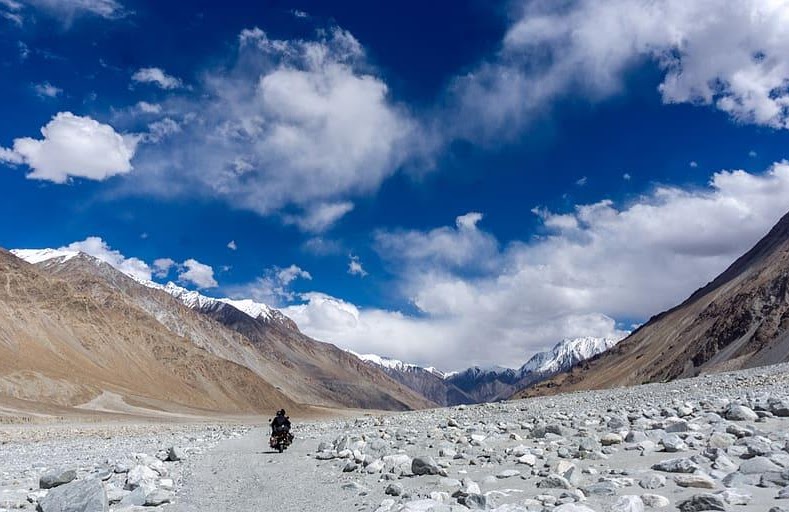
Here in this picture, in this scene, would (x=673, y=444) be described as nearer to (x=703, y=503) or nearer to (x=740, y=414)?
(x=740, y=414)

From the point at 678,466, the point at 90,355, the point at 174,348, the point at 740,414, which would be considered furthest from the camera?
the point at 174,348

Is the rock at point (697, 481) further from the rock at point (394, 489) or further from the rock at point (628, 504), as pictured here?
the rock at point (394, 489)

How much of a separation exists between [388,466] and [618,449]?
4.77 meters

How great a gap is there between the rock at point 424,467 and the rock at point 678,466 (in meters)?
4.02

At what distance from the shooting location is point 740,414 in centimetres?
1485

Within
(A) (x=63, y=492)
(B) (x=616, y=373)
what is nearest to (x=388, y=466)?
(A) (x=63, y=492)

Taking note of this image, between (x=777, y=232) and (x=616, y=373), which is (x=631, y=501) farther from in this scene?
(x=777, y=232)

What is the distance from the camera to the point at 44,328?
14500 cm

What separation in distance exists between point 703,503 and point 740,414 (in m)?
8.88

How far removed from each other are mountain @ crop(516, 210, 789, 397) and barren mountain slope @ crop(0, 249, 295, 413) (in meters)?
101

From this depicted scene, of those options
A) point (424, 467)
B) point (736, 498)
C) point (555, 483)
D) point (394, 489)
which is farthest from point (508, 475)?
point (736, 498)

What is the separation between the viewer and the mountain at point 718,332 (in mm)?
97812

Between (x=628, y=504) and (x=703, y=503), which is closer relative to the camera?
(x=703, y=503)

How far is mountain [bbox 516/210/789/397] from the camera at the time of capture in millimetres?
97812
